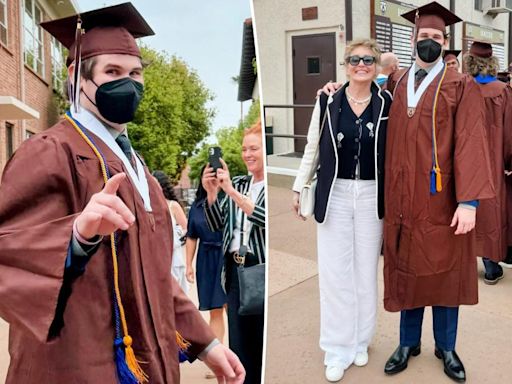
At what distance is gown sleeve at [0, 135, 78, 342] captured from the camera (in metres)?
0.83

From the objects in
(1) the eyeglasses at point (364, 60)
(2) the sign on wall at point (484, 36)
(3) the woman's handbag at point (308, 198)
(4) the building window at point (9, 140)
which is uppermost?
(2) the sign on wall at point (484, 36)

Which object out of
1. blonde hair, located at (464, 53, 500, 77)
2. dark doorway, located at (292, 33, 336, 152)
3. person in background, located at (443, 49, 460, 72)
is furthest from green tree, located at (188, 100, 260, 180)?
dark doorway, located at (292, 33, 336, 152)

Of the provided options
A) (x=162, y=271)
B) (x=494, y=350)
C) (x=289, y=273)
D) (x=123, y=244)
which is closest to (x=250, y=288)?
(x=162, y=271)

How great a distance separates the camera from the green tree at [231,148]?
3.83ft

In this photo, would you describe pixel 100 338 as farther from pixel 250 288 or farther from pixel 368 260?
pixel 368 260

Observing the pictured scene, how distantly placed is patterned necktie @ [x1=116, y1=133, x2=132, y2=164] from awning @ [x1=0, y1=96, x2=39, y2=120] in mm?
145

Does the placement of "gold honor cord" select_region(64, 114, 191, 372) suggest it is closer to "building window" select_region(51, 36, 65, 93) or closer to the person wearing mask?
"building window" select_region(51, 36, 65, 93)

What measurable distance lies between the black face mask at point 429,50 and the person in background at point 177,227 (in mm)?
2003

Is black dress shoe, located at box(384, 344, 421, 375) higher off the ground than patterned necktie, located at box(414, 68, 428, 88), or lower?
lower

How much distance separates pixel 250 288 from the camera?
1.27 meters

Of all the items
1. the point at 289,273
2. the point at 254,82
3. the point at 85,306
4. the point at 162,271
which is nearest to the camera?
the point at 85,306

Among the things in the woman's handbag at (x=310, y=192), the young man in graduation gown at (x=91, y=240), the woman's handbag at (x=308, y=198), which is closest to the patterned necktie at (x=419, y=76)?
the woman's handbag at (x=310, y=192)

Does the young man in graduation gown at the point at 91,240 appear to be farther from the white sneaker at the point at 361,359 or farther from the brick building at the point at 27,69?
the white sneaker at the point at 361,359

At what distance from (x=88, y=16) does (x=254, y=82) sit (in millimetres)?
387
